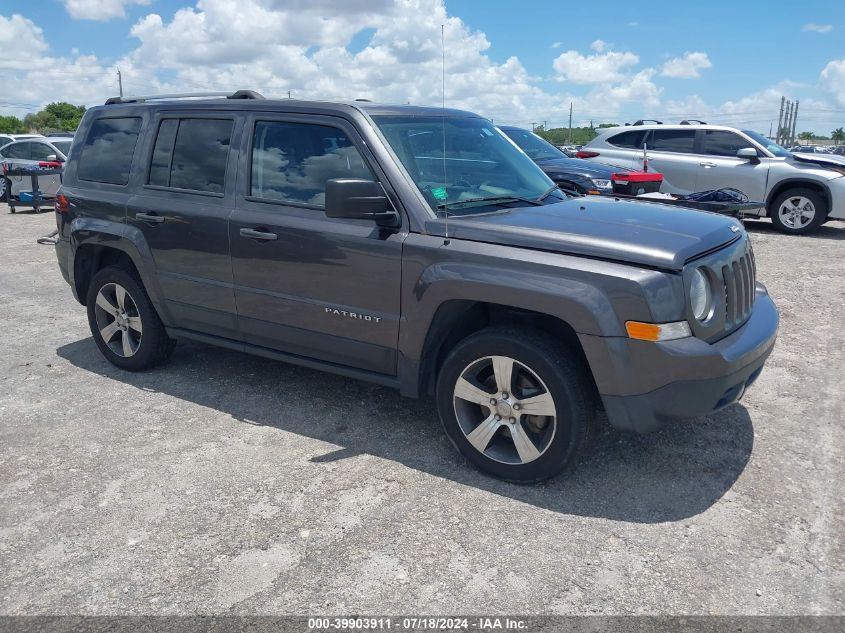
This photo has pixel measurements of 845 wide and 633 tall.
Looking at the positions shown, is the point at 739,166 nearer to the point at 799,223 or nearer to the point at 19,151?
the point at 799,223

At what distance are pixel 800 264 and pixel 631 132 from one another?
4883mm

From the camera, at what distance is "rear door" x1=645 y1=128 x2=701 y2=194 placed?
12.3 meters

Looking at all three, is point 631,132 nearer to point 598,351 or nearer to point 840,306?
point 840,306

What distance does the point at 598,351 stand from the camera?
10.9 feet

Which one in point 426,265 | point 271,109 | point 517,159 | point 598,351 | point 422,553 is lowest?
point 422,553

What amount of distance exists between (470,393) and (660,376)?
95 cm

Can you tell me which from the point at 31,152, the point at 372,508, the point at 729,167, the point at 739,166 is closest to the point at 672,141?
the point at 729,167

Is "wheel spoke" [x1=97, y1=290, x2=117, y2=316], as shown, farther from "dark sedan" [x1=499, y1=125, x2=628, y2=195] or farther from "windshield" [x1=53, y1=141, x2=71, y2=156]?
"windshield" [x1=53, y1=141, x2=71, y2=156]

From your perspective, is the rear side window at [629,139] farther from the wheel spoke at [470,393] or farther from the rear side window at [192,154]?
the wheel spoke at [470,393]

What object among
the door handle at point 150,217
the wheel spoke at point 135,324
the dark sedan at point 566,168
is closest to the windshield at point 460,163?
the door handle at point 150,217

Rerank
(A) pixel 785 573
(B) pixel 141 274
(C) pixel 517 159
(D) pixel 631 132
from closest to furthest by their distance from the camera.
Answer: (A) pixel 785 573
(C) pixel 517 159
(B) pixel 141 274
(D) pixel 631 132

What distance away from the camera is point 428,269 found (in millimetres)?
3736

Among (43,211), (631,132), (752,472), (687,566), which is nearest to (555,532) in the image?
(687,566)

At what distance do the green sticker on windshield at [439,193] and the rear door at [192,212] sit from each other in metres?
1.36
